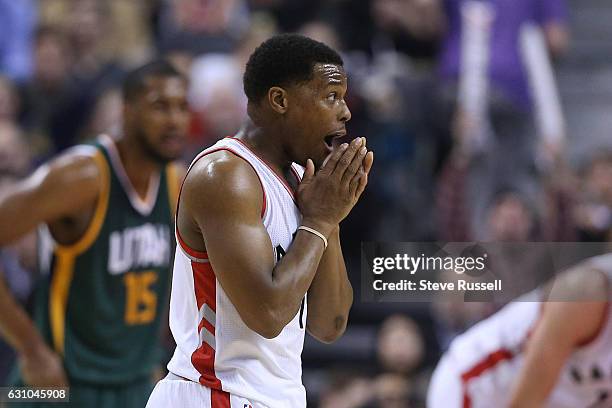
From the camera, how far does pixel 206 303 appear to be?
2.85 meters

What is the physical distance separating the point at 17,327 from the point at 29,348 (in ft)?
0.33

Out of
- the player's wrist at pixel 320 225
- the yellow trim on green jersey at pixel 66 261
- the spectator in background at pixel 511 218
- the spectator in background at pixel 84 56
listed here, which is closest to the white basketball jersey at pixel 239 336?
the player's wrist at pixel 320 225

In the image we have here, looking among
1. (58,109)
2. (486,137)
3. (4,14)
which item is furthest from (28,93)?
(486,137)

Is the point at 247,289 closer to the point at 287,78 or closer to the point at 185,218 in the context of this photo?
the point at 185,218

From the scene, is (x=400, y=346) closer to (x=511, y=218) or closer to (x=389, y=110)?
(x=511, y=218)

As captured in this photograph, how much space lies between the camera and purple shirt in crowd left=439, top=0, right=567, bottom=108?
7324mm

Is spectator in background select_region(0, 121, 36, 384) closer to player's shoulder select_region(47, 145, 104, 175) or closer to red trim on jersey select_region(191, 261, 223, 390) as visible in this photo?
player's shoulder select_region(47, 145, 104, 175)

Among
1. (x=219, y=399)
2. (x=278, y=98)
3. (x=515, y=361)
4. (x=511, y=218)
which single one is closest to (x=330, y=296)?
(x=219, y=399)

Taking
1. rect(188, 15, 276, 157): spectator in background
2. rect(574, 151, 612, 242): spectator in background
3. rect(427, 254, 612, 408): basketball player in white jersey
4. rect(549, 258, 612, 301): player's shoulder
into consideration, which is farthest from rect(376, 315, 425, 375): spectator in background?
rect(549, 258, 612, 301): player's shoulder

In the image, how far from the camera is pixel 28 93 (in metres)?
7.71

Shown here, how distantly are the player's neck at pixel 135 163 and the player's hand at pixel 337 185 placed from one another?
6.75 ft

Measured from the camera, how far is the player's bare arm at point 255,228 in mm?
2639

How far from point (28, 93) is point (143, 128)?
3347 mm

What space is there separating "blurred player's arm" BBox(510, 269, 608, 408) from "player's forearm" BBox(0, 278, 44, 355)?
6.53ft
